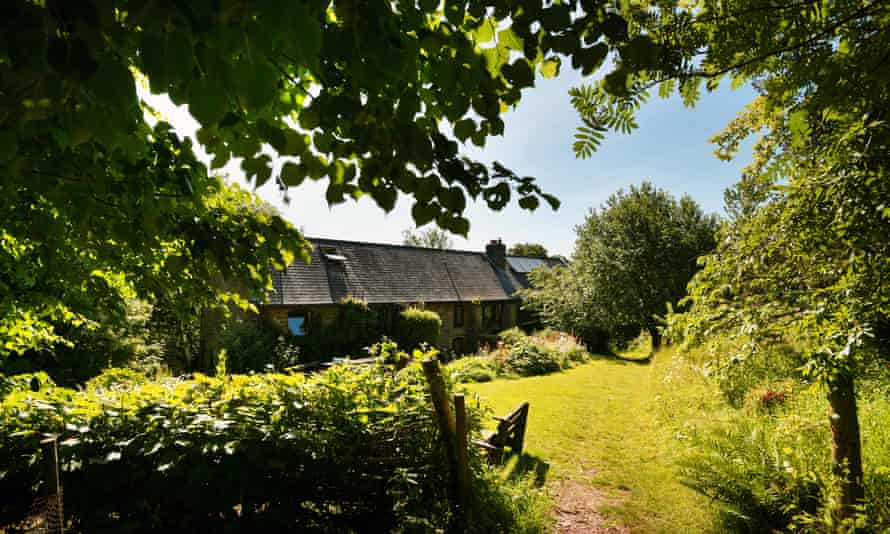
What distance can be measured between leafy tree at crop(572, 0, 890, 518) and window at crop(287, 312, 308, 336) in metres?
15.9

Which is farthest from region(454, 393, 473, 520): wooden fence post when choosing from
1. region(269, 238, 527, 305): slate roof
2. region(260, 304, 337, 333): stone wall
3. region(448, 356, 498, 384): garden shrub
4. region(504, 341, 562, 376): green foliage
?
region(269, 238, 527, 305): slate roof

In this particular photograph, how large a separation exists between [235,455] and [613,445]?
7.26m

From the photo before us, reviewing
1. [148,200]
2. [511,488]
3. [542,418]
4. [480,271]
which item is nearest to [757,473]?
[511,488]

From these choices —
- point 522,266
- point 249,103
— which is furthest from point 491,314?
point 249,103

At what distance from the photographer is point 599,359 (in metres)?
21.2

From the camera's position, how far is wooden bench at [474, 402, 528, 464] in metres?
6.49

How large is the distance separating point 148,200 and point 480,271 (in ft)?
86.8

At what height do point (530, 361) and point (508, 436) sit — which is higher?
point (508, 436)

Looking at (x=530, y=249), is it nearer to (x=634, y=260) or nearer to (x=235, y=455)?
(x=634, y=260)

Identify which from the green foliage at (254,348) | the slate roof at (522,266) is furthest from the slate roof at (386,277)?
the slate roof at (522,266)

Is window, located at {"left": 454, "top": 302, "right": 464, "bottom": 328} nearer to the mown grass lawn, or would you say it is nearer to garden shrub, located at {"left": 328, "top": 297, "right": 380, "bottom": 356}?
garden shrub, located at {"left": 328, "top": 297, "right": 380, "bottom": 356}

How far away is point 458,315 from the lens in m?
24.8

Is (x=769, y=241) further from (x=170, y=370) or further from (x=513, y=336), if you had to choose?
(x=513, y=336)

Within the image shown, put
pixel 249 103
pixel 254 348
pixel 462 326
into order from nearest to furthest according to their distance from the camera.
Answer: pixel 249 103 → pixel 254 348 → pixel 462 326
